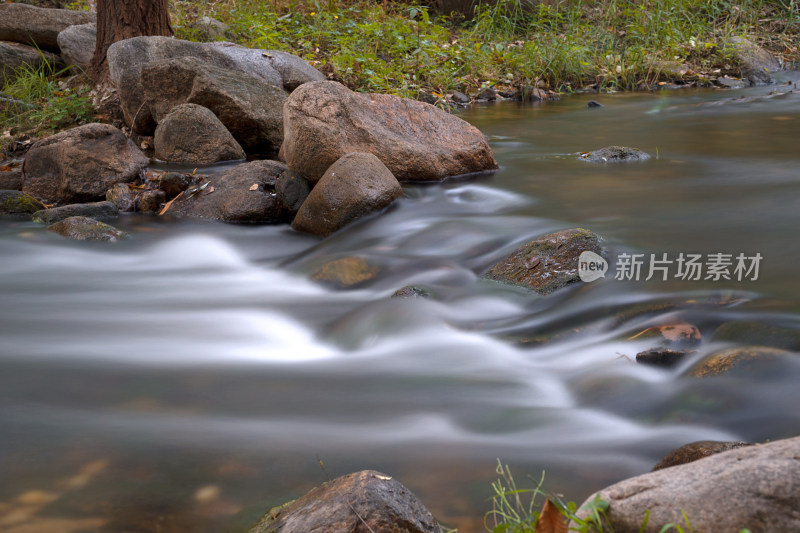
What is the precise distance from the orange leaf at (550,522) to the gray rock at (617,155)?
5.06 meters

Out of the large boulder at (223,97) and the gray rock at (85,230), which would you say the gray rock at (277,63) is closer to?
the large boulder at (223,97)

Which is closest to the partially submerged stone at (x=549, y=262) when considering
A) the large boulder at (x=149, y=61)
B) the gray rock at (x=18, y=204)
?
the gray rock at (x=18, y=204)

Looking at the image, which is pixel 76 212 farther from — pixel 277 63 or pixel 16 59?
pixel 16 59

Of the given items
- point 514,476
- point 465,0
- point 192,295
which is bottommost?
point 192,295

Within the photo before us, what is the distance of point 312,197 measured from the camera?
4.82 m

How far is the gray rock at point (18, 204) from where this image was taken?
519 centimetres

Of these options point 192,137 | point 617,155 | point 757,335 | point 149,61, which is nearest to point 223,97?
point 192,137

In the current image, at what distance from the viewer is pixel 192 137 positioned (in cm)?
611

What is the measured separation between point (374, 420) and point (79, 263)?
2701 millimetres

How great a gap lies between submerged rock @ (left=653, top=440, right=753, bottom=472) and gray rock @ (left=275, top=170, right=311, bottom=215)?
11.6 ft

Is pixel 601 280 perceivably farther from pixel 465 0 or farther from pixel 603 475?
pixel 465 0

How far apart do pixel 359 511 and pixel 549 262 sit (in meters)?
2.20

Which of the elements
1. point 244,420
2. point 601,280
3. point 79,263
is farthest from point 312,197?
point 244,420

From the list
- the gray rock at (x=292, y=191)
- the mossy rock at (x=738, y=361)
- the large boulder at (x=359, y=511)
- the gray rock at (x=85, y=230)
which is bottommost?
the gray rock at (x=85, y=230)
